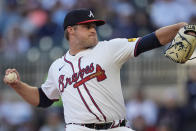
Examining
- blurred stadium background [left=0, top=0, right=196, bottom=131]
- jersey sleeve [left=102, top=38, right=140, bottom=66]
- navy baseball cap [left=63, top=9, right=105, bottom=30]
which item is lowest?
blurred stadium background [left=0, top=0, right=196, bottom=131]

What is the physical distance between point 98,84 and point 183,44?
3.46 feet

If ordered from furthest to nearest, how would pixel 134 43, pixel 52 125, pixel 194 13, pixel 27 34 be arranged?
pixel 27 34, pixel 194 13, pixel 52 125, pixel 134 43

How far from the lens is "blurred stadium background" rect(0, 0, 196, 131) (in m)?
10.4

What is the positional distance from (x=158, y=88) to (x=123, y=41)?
5.91 metres

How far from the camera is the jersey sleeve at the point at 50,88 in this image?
20.9ft

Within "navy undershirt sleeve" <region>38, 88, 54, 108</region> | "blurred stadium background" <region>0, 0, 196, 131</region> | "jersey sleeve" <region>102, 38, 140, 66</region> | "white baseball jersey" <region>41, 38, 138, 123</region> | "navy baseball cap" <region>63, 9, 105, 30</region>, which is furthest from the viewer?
"blurred stadium background" <region>0, 0, 196, 131</region>

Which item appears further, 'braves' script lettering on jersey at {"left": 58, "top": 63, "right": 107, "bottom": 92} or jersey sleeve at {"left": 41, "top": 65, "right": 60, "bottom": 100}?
jersey sleeve at {"left": 41, "top": 65, "right": 60, "bottom": 100}

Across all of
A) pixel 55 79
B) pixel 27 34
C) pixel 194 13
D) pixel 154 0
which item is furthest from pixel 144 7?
pixel 55 79

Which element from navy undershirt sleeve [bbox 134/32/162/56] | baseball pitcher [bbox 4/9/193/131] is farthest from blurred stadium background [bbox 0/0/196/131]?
navy undershirt sleeve [bbox 134/32/162/56]

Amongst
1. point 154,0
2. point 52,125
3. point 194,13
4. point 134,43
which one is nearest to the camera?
point 134,43

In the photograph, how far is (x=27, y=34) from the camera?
13594 millimetres

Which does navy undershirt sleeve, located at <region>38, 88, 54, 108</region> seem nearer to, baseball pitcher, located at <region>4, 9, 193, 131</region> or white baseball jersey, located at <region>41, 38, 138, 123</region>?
baseball pitcher, located at <region>4, 9, 193, 131</region>

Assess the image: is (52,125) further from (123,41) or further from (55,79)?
(123,41)

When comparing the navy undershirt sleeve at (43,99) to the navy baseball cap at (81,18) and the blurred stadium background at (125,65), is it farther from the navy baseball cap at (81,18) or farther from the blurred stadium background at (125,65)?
the blurred stadium background at (125,65)
